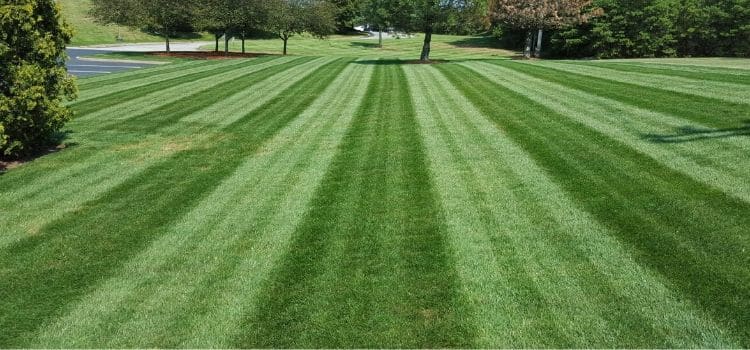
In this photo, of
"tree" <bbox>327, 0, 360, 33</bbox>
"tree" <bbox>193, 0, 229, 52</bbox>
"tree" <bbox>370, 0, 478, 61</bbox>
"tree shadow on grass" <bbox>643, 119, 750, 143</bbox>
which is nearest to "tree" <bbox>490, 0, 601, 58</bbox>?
"tree" <bbox>370, 0, 478, 61</bbox>

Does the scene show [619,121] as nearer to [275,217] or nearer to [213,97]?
[275,217]

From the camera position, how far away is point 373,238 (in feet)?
22.9

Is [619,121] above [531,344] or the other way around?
above

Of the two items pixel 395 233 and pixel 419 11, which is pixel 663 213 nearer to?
pixel 395 233

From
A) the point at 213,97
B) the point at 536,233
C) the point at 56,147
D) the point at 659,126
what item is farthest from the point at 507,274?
the point at 213,97

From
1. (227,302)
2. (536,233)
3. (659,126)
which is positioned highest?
(659,126)

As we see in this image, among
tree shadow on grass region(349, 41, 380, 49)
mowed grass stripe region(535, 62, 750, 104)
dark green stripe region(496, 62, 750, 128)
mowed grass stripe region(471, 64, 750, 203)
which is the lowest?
mowed grass stripe region(471, 64, 750, 203)

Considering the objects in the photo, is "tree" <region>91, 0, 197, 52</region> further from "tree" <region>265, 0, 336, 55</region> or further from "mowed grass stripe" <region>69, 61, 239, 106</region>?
"mowed grass stripe" <region>69, 61, 239, 106</region>

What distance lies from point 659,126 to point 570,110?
3119 millimetres

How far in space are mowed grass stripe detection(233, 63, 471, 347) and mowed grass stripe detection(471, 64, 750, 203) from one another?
462cm

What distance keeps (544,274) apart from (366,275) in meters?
2.05

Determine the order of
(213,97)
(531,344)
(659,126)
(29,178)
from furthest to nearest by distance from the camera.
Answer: (213,97)
(659,126)
(29,178)
(531,344)

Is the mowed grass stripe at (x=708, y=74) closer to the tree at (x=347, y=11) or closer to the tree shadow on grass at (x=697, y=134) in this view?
the tree shadow on grass at (x=697, y=134)

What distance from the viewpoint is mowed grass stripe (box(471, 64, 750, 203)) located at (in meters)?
8.44
